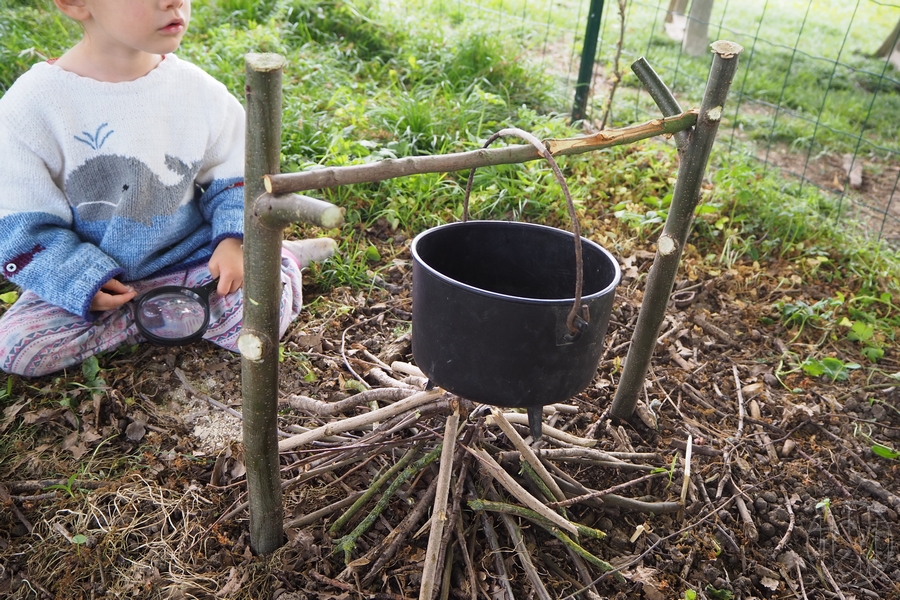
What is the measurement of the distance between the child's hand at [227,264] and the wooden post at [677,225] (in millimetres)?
1170

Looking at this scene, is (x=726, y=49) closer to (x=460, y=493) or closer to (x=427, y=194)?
(x=460, y=493)

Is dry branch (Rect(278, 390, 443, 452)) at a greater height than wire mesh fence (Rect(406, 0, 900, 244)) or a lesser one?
lesser

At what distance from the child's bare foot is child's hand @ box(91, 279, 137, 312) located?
591 millimetres

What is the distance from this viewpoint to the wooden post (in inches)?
63.1

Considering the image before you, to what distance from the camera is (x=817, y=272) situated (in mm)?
2865

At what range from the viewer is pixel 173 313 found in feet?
6.97

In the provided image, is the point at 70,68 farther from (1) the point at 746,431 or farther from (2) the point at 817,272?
(2) the point at 817,272

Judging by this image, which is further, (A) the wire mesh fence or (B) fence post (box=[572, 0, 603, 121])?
(A) the wire mesh fence

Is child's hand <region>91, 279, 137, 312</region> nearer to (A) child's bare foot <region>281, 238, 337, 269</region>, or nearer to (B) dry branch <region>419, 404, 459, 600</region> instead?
(A) child's bare foot <region>281, 238, 337, 269</region>

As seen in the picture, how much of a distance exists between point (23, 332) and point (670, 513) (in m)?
1.80

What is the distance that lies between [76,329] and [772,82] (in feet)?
15.7

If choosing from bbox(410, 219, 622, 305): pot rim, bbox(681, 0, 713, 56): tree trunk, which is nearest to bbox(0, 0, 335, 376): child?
bbox(410, 219, 622, 305): pot rim

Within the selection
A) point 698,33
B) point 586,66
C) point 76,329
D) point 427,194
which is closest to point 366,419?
point 76,329

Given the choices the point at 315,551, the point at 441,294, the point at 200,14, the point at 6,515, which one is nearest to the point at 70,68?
the point at 6,515
